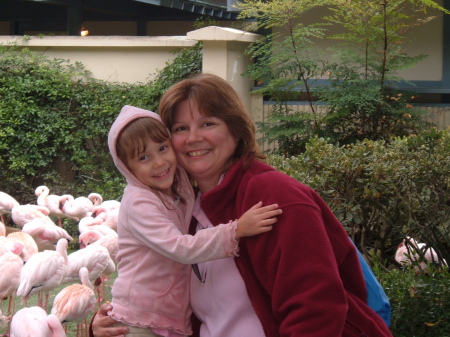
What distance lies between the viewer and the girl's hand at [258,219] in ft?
6.79

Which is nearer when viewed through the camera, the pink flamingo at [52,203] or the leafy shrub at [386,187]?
the leafy shrub at [386,187]

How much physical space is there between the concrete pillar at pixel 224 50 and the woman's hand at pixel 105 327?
24.8 ft

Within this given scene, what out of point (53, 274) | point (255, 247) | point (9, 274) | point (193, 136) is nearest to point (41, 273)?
point (53, 274)

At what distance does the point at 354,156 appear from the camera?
4.64 m

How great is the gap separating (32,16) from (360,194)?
15.4 metres

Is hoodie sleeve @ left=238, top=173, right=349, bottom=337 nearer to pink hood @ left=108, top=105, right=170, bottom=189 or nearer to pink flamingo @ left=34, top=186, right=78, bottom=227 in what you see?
pink hood @ left=108, top=105, right=170, bottom=189

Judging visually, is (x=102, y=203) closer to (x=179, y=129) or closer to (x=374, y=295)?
(x=179, y=129)

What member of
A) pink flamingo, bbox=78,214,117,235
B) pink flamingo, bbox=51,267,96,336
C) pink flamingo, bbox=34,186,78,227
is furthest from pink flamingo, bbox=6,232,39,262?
pink flamingo, bbox=34,186,78,227

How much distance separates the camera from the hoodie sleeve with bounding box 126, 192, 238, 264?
2.22m

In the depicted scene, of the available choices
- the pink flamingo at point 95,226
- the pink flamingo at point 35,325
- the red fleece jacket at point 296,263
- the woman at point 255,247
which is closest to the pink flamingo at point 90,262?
the pink flamingo at point 95,226

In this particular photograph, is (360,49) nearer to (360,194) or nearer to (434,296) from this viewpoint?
(360,194)

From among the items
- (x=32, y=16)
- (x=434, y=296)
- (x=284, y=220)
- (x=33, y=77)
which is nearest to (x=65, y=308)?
(x=434, y=296)

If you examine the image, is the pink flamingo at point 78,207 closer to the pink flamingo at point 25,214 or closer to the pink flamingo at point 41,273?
the pink flamingo at point 25,214

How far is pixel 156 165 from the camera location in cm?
250
